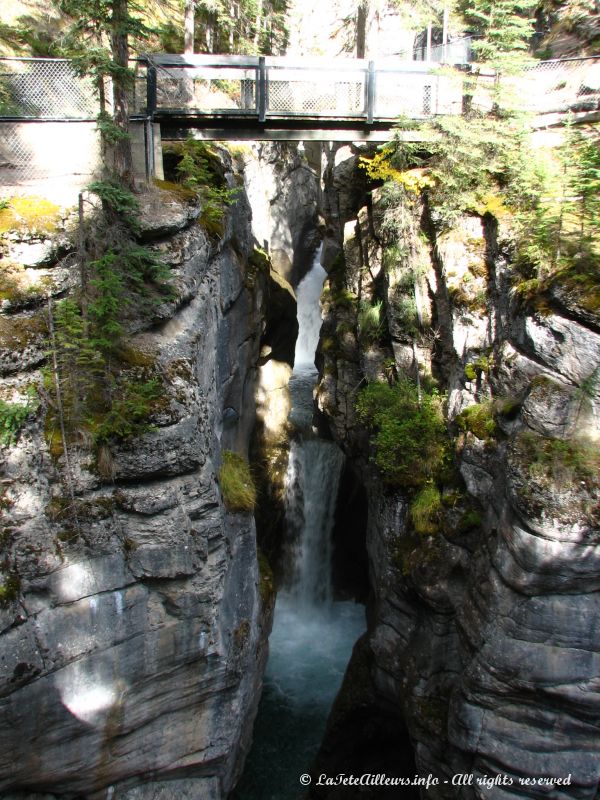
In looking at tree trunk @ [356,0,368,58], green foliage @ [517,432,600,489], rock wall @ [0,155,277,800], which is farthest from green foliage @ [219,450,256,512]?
Result: tree trunk @ [356,0,368,58]

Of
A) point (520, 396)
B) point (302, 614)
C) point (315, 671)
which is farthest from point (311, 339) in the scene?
point (520, 396)

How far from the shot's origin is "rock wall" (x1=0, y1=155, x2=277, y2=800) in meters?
8.06

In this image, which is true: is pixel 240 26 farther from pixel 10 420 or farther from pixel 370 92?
pixel 10 420

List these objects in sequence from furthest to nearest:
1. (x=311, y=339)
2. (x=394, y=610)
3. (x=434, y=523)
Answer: (x=311, y=339)
(x=394, y=610)
(x=434, y=523)

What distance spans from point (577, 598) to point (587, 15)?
46.3 ft

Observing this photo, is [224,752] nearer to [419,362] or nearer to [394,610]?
[394,610]

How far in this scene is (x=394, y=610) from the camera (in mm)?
12758

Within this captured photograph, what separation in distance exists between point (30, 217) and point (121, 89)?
2786 millimetres

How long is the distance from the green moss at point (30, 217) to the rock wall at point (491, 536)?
735 centimetres

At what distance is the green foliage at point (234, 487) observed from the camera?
36.8ft

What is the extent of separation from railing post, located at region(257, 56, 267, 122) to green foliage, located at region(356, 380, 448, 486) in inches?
255

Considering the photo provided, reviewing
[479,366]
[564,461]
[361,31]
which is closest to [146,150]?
[479,366]

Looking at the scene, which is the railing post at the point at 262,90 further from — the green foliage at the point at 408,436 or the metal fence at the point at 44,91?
the green foliage at the point at 408,436

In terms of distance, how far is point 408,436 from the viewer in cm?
1286
